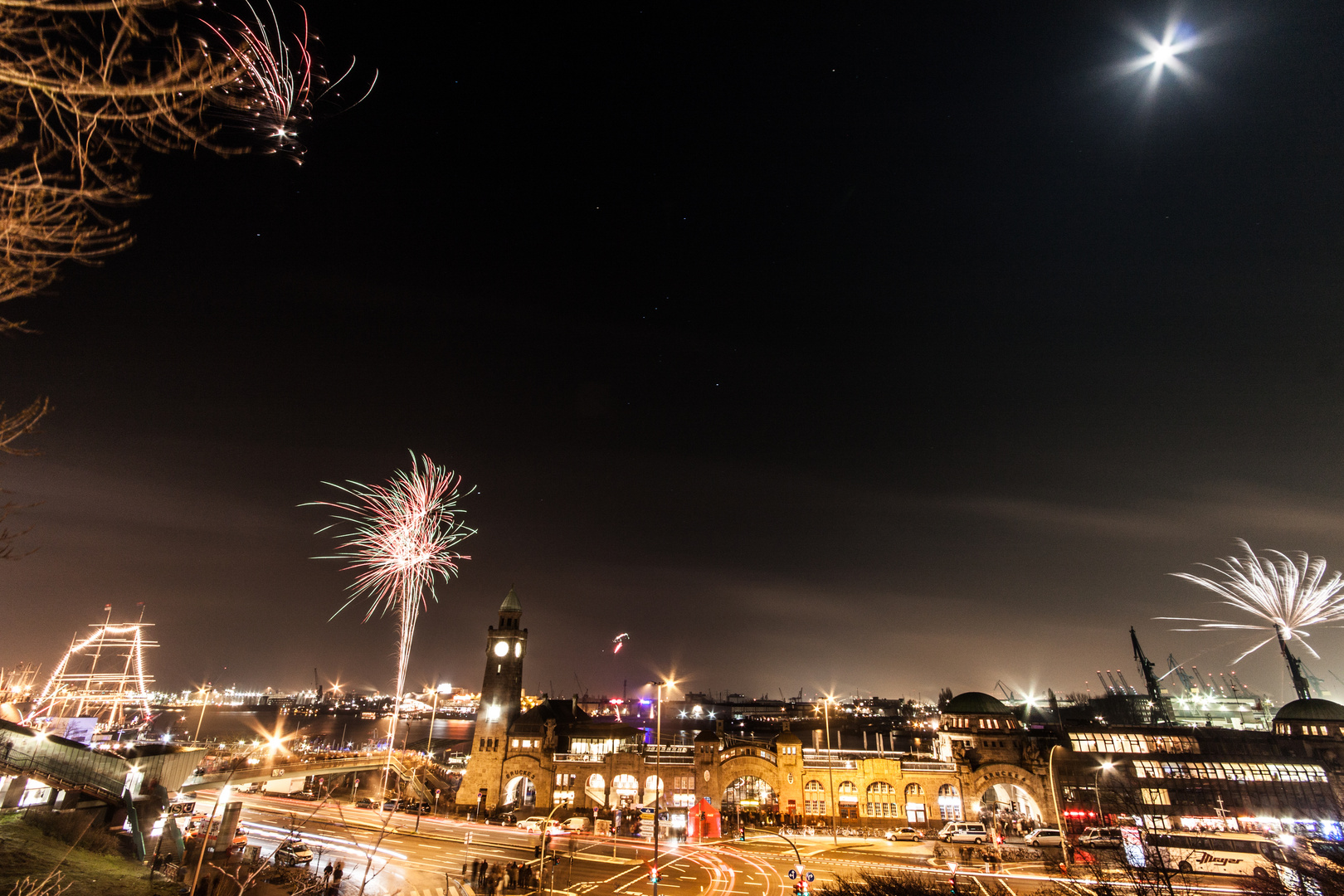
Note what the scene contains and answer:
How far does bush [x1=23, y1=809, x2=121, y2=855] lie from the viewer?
31.8 meters

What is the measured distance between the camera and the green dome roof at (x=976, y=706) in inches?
2736

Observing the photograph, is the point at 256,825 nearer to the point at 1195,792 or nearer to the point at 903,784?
the point at 903,784

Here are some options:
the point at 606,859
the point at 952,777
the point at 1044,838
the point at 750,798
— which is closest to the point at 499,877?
the point at 606,859

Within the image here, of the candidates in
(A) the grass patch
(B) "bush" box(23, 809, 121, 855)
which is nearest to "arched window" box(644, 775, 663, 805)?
(A) the grass patch

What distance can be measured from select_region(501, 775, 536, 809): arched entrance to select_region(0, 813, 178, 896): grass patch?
37.6 m

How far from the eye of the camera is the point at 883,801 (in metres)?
56.2

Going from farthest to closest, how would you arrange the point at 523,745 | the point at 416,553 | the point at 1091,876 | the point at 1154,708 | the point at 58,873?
the point at 1154,708 → the point at 523,745 → the point at 416,553 → the point at 1091,876 → the point at 58,873

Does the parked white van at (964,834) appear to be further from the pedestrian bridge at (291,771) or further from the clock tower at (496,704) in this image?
the pedestrian bridge at (291,771)

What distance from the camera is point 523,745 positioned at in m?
66.0

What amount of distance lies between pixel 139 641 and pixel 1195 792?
14332 cm

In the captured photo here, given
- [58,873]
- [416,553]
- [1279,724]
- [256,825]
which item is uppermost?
[416,553]

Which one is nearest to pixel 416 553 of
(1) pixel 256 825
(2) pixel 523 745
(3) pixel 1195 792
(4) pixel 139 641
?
→ (1) pixel 256 825

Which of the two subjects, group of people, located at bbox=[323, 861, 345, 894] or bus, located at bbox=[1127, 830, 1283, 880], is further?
bus, located at bbox=[1127, 830, 1283, 880]

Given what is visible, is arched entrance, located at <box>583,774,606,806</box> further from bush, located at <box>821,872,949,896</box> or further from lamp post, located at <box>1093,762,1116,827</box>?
lamp post, located at <box>1093,762,1116,827</box>
